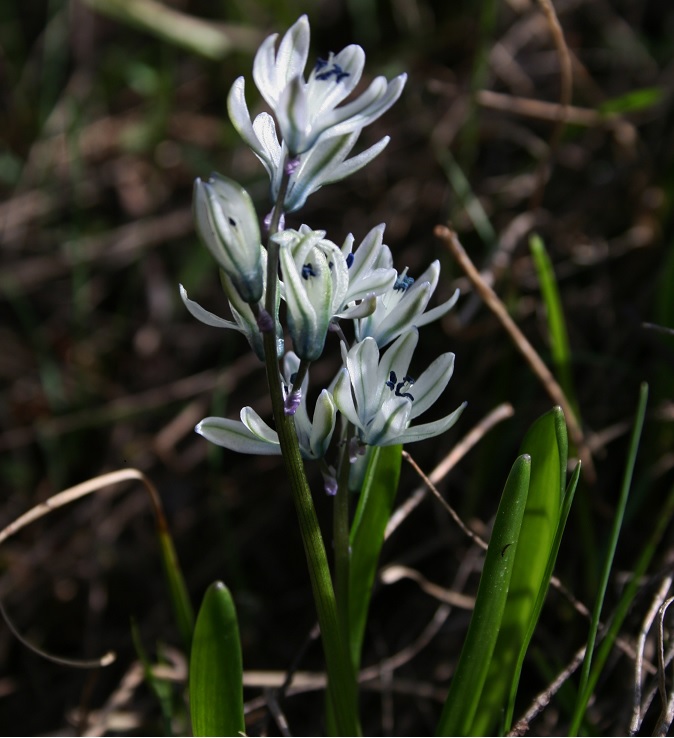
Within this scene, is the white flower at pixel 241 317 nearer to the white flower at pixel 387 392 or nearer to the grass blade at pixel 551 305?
the white flower at pixel 387 392

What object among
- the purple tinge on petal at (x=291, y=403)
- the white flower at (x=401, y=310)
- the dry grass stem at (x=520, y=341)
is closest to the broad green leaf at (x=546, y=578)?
the white flower at (x=401, y=310)

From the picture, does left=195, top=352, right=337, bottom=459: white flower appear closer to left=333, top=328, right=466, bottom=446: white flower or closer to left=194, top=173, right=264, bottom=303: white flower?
left=333, top=328, right=466, bottom=446: white flower

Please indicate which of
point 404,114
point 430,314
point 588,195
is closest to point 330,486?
point 430,314

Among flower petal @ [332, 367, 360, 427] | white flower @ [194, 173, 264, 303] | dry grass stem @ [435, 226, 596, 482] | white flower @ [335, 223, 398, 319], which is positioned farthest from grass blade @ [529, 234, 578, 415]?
white flower @ [194, 173, 264, 303]

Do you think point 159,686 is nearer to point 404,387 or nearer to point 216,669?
point 216,669

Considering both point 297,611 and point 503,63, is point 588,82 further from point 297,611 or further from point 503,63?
point 297,611

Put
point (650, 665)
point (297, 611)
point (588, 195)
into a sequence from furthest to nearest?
point (588, 195) < point (297, 611) < point (650, 665)
